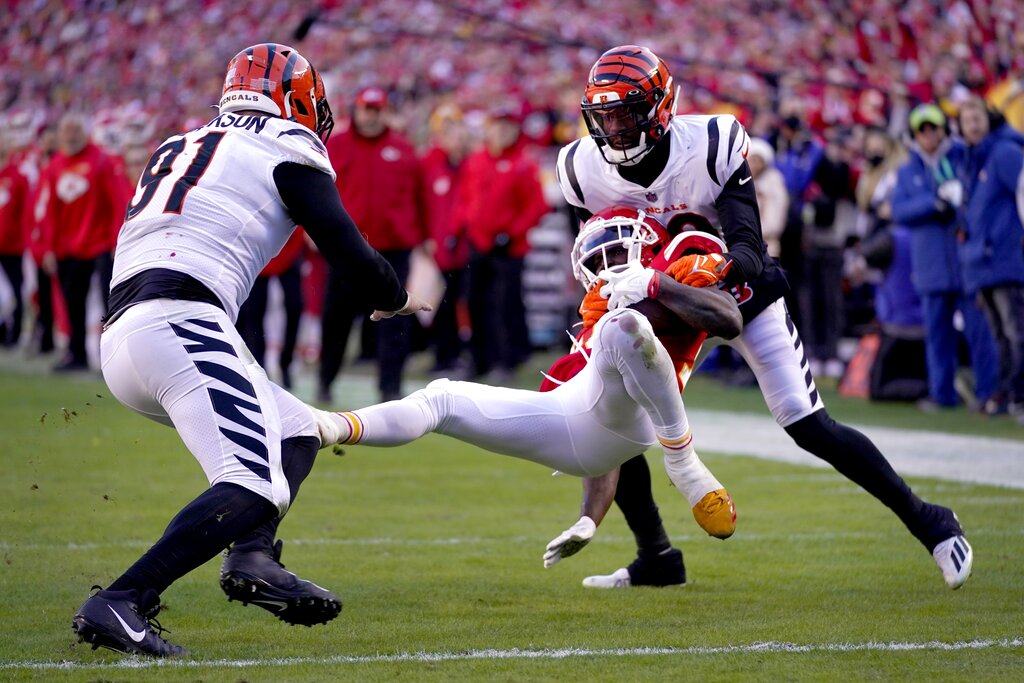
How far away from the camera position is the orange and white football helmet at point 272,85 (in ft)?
13.5

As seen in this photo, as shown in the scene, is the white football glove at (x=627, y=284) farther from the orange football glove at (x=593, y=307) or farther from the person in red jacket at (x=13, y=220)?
the person in red jacket at (x=13, y=220)

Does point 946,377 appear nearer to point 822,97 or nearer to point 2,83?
point 822,97

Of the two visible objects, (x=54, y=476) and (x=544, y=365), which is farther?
(x=544, y=365)

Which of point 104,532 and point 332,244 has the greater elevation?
point 332,244

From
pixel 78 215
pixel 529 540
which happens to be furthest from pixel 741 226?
pixel 78 215

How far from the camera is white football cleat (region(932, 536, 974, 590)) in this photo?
15.0 ft

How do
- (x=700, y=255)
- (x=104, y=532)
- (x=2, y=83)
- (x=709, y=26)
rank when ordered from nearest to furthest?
(x=700, y=255)
(x=104, y=532)
(x=709, y=26)
(x=2, y=83)

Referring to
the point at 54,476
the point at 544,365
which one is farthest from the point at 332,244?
the point at 544,365

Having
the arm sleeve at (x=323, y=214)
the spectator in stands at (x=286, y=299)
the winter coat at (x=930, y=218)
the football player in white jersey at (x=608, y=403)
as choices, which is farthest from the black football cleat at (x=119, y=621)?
the winter coat at (x=930, y=218)

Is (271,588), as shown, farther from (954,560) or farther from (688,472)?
(954,560)

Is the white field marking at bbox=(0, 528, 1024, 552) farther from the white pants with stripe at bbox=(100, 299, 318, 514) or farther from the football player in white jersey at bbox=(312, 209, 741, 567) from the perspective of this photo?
the white pants with stripe at bbox=(100, 299, 318, 514)

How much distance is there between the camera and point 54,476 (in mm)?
7336

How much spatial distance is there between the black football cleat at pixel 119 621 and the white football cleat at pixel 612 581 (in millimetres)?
1689

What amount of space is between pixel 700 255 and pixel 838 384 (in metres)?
7.60
